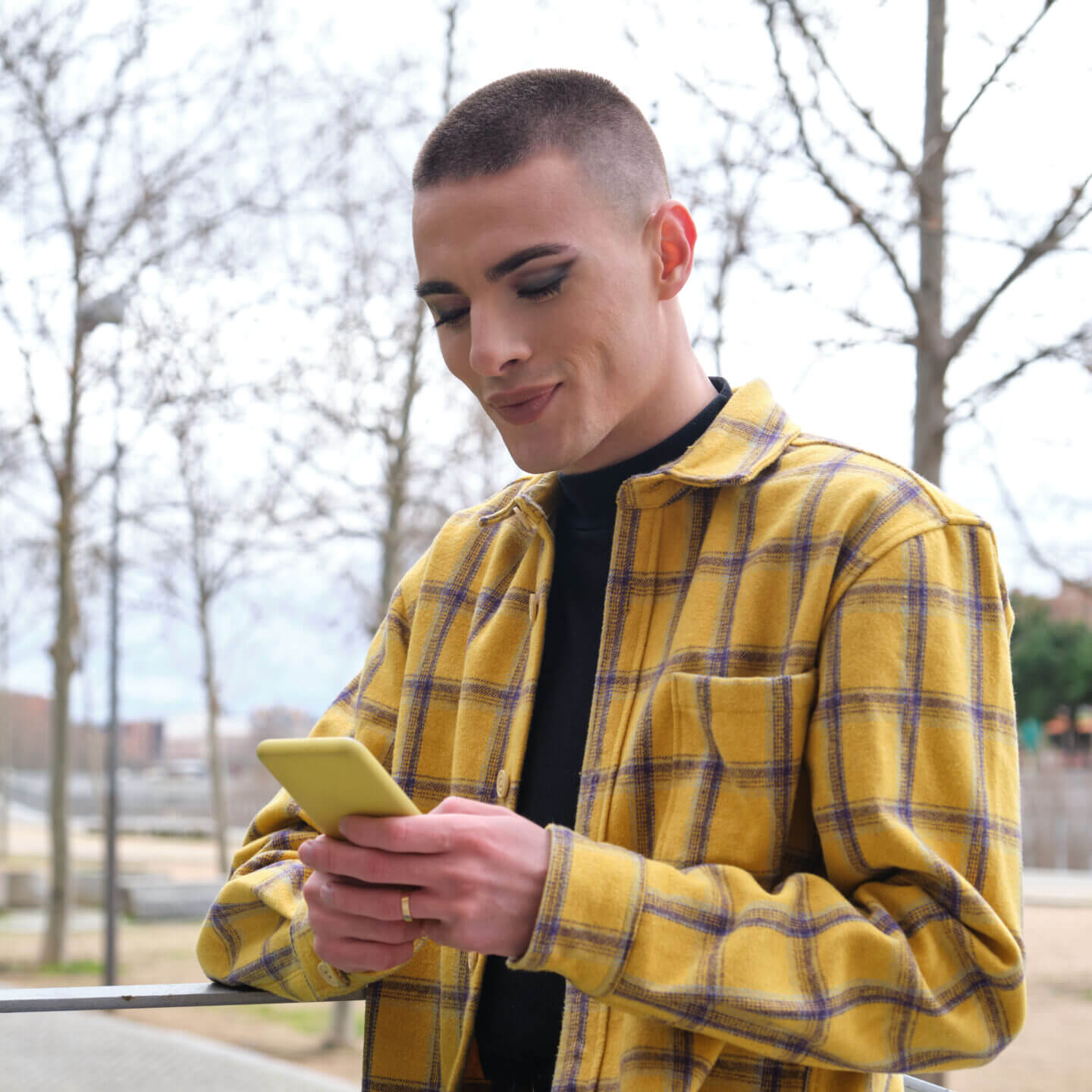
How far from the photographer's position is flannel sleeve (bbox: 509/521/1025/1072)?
1.31 metres

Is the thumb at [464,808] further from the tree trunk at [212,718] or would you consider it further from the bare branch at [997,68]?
the tree trunk at [212,718]

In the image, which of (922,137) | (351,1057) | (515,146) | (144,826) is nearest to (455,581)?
(515,146)

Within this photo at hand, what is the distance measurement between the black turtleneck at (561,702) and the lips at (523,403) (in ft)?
0.66

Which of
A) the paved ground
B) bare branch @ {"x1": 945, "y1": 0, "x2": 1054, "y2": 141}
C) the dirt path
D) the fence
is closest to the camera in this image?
bare branch @ {"x1": 945, "y1": 0, "x2": 1054, "y2": 141}

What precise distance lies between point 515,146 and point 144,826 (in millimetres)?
30119

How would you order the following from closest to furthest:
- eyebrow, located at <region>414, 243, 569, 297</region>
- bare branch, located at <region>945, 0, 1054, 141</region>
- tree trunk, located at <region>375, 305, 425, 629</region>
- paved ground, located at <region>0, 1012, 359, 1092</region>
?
eyebrow, located at <region>414, 243, 569, 297</region>, bare branch, located at <region>945, 0, 1054, 141</region>, paved ground, located at <region>0, 1012, 359, 1092</region>, tree trunk, located at <region>375, 305, 425, 629</region>

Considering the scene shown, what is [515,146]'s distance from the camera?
5.48 ft

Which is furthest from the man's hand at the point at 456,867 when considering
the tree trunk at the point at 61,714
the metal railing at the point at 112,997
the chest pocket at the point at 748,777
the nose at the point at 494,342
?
the tree trunk at the point at 61,714

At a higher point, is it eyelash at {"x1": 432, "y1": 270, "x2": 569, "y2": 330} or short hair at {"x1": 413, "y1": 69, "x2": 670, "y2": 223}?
short hair at {"x1": 413, "y1": 69, "x2": 670, "y2": 223}

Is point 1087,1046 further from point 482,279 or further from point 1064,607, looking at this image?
point 1064,607

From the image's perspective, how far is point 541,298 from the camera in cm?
164

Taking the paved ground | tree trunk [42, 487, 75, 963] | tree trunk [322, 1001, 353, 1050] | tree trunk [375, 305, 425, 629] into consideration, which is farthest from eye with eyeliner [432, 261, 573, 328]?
tree trunk [42, 487, 75, 963]

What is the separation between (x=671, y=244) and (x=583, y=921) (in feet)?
3.06

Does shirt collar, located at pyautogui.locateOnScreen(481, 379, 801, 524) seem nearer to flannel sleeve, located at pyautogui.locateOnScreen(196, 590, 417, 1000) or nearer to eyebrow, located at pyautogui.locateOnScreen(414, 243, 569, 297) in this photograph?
eyebrow, located at pyautogui.locateOnScreen(414, 243, 569, 297)
